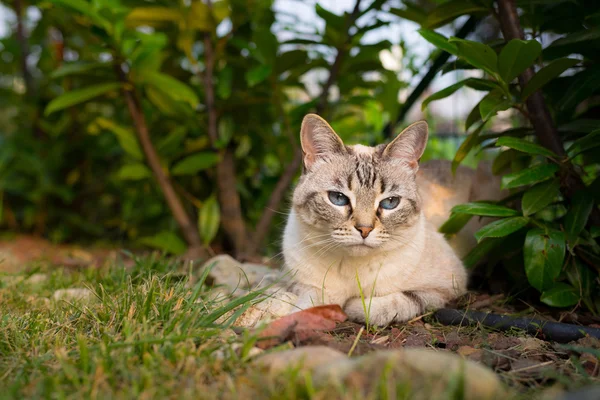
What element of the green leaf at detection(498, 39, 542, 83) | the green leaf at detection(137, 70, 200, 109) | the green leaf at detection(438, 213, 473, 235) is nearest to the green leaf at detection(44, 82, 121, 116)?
the green leaf at detection(137, 70, 200, 109)

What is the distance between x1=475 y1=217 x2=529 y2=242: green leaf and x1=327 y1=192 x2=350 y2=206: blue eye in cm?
72

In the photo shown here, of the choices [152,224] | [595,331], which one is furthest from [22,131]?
[595,331]

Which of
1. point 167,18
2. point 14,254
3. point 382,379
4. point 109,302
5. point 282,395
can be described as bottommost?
point 14,254

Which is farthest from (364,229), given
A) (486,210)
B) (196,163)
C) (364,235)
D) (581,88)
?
(196,163)

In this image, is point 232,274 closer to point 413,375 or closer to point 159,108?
point 159,108

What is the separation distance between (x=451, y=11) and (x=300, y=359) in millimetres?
2436

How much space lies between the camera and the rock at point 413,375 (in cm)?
144

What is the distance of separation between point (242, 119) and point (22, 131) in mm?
2616

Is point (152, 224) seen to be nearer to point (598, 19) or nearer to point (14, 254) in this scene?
point (14, 254)

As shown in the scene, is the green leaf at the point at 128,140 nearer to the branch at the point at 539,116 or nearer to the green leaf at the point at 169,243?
the green leaf at the point at 169,243

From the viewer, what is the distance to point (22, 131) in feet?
17.9

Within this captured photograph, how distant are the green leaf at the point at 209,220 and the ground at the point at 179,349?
151 centimetres

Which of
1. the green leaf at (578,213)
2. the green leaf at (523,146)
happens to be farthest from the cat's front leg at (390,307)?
the green leaf at (523,146)

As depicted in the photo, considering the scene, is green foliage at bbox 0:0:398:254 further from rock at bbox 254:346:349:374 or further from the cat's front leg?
rock at bbox 254:346:349:374
